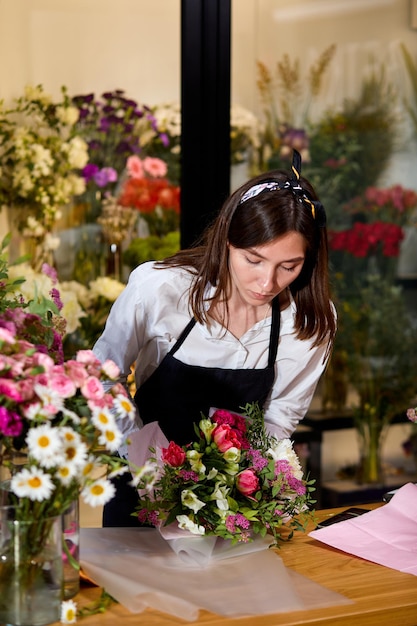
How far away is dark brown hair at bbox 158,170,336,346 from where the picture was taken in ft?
7.73

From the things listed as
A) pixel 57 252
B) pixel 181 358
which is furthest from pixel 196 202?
pixel 181 358

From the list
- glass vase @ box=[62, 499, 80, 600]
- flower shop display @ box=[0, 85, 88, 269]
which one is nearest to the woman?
glass vase @ box=[62, 499, 80, 600]

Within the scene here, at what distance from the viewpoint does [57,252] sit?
3658 millimetres

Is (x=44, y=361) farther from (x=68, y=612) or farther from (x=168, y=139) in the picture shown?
(x=168, y=139)

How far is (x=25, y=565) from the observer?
5.24 ft

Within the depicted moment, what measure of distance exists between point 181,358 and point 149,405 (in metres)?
0.17

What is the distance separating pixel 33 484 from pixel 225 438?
0.55 m

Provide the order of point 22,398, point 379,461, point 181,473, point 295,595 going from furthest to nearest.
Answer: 1. point 379,461
2. point 181,473
3. point 295,595
4. point 22,398

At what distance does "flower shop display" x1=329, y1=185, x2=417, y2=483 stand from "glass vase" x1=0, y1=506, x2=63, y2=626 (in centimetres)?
290

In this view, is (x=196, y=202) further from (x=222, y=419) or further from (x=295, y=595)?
(x=295, y=595)

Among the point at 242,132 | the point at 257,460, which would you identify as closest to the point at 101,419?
the point at 257,460

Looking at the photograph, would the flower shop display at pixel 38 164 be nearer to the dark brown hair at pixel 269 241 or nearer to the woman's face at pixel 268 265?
the dark brown hair at pixel 269 241

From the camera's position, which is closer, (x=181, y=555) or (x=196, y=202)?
(x=181, y=555)

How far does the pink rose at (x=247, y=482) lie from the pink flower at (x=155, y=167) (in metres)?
2.07
